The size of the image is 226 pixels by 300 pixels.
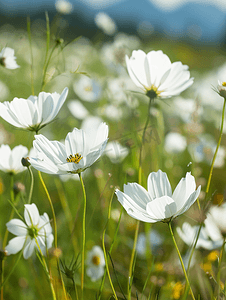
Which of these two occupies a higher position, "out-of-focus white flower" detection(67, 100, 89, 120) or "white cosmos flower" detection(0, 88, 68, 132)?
"out-of-focus white flower" detection(67, 100, 89, 120)

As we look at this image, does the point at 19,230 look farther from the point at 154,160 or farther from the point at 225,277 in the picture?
the point at 154,160

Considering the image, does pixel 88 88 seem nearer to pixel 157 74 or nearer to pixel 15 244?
pixel 157 74

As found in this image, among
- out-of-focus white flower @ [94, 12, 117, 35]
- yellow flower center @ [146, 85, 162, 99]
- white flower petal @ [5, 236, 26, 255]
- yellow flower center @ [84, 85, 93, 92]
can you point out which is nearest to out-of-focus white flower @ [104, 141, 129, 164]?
yellow flower center @ [146, 85, 162, 99]

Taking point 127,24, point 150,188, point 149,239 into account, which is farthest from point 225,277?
point 127,24

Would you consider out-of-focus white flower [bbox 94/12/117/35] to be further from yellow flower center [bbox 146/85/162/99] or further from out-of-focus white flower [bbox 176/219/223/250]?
out-of-focus white flower [bbox 176/219/223/250]

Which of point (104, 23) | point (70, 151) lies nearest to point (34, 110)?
point (70, 151)

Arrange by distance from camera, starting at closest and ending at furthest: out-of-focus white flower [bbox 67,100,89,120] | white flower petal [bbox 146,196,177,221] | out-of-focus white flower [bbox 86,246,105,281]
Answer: white flower petal [bbox 146,196,177,221], out-of-focus white flower [bbox 86,246,105,281], out-of-focus white flower [bbox 67,100,89,120]
